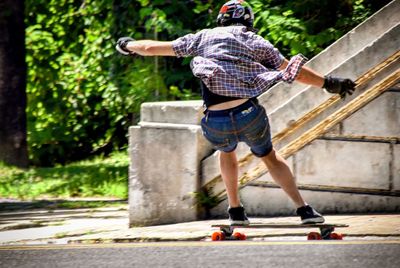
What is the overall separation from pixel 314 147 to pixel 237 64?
1613 millimetres

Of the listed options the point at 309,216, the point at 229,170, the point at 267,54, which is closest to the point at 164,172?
the point at 229,170

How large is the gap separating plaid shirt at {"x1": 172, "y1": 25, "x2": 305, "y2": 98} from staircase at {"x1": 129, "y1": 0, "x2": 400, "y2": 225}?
1.35 m

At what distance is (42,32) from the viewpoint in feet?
53.7

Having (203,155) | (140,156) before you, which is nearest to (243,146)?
(203,155)

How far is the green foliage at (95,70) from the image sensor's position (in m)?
13.8

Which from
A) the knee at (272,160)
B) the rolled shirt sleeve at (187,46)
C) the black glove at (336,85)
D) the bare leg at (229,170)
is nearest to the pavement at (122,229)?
the bare leg at (229,170)

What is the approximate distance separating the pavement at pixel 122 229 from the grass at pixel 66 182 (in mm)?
2286

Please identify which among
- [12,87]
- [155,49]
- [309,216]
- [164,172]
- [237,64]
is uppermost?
[12,87]

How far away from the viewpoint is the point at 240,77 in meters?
6.91

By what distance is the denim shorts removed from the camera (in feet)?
22.9

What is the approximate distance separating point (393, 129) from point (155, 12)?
589cm

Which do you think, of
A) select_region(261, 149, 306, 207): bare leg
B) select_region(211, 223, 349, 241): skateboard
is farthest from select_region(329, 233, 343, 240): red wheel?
select_region(261, 149, 306, 207): bare leg

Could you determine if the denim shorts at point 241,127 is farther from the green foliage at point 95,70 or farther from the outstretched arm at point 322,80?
the green foliage at point 95,70

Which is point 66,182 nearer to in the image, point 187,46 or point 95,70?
point 95,70
